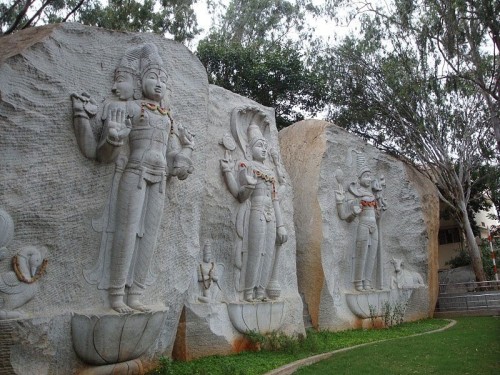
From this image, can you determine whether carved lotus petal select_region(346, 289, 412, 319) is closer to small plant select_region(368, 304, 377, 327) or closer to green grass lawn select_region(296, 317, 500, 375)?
small plant select_region(368, 304, 377, 327)

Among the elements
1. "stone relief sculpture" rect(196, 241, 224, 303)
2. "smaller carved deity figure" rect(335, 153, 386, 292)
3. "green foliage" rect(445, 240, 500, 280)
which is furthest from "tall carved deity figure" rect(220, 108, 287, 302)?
"green foliage" rect(445, 240, 500, 280)

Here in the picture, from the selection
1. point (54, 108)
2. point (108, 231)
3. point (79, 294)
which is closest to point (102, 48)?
point (54, 108)

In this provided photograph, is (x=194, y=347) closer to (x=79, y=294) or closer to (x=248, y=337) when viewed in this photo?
(x=248, y=337)

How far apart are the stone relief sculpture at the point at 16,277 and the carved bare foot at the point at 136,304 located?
1.02m

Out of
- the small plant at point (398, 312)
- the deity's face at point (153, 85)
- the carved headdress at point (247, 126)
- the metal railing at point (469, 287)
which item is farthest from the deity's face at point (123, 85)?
the metal railing at point (469, 287)

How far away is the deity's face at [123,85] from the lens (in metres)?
5.95

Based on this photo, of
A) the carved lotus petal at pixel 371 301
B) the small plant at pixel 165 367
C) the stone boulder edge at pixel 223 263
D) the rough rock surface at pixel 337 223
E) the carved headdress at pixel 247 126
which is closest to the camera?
the small plant at pixel 165 367

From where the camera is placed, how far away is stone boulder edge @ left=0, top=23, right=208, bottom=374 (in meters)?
4.93

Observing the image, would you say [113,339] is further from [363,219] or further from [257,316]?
[363,219]

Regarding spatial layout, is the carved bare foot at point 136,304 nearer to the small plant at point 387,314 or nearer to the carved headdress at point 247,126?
the carved headdress at point 247,126

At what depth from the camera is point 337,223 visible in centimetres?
1027

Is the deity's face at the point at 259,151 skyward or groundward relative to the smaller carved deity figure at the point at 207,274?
skyward

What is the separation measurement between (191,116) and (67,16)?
7934 millimetres

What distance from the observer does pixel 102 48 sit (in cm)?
602
